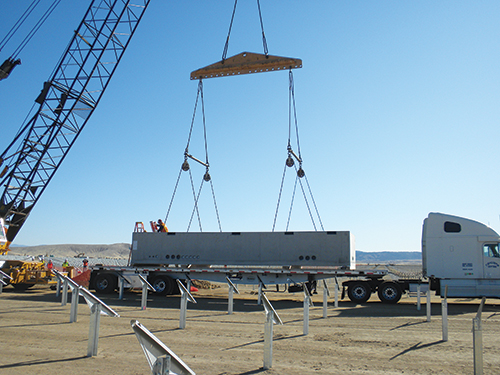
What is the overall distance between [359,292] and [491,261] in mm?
5454

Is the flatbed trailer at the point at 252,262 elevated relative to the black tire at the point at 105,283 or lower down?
elevated

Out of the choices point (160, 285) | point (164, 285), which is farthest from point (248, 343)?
point (160, 285)

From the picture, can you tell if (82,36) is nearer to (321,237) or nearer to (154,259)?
(154,259)

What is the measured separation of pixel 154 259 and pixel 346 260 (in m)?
9.62

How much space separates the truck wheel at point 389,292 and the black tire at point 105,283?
12.9 meters

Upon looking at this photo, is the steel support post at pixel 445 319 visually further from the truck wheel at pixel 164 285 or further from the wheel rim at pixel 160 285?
the wheel rim at pixel 160 285

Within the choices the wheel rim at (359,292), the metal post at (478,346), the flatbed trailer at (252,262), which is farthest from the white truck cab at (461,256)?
the metal post at (478,346)

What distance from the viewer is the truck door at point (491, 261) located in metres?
16.5

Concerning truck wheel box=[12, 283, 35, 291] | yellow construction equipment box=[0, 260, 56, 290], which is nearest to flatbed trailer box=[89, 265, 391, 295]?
yellow construction equipment box=[0, 260, 56, 290]

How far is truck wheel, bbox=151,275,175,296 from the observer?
19562 mm

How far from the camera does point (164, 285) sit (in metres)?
19.6

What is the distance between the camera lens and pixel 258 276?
18312 millimetres

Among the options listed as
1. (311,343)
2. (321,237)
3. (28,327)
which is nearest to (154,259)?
(321,237)

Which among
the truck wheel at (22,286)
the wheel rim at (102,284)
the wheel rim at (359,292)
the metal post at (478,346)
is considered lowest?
the truck wheel at (22,286)
